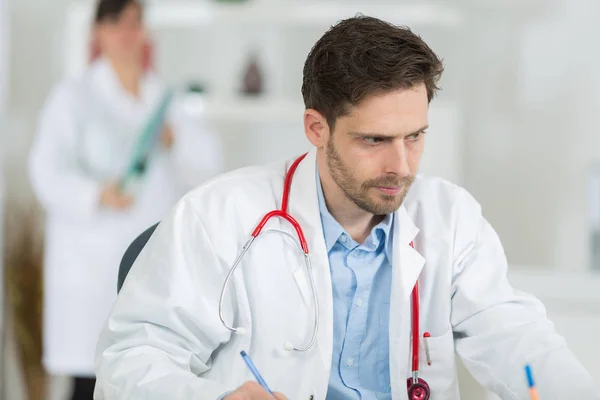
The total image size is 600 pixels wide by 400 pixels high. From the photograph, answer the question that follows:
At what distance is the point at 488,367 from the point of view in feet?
4.81

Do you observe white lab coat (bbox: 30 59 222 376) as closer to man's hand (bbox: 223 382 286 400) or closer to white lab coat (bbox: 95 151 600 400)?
white lab coat (bbox: 95 151 600 400)

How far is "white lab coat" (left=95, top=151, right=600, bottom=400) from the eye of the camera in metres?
1.34

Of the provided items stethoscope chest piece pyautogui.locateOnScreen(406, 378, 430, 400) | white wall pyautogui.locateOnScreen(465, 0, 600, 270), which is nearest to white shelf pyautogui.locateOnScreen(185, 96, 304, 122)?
white wall pyautogui.locateOnScreen(465, 0, 600, 270)

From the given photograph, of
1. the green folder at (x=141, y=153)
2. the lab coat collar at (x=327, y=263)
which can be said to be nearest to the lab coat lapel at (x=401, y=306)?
the lab coat collar at (x=327, y=263)

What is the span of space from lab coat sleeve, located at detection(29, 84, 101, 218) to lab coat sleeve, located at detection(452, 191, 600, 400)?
1813 mm

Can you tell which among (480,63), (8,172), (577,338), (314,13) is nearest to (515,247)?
(480,63)

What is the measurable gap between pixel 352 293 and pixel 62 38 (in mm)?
2263

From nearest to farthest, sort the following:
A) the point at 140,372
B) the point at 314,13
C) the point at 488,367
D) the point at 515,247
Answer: the point at 140,372, the point at 488,367, the point at 314,13, the point at 515,247

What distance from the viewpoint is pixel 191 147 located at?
311 centimetres

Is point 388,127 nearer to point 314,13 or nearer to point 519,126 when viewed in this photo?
point 314,13

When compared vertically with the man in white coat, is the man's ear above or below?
above

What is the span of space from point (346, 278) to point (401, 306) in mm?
112

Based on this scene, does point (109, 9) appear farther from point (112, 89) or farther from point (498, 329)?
point (498, 329)

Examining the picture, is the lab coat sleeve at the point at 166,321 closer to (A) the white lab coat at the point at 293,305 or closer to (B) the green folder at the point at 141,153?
(A) the white lab coat at the point at 293,305
